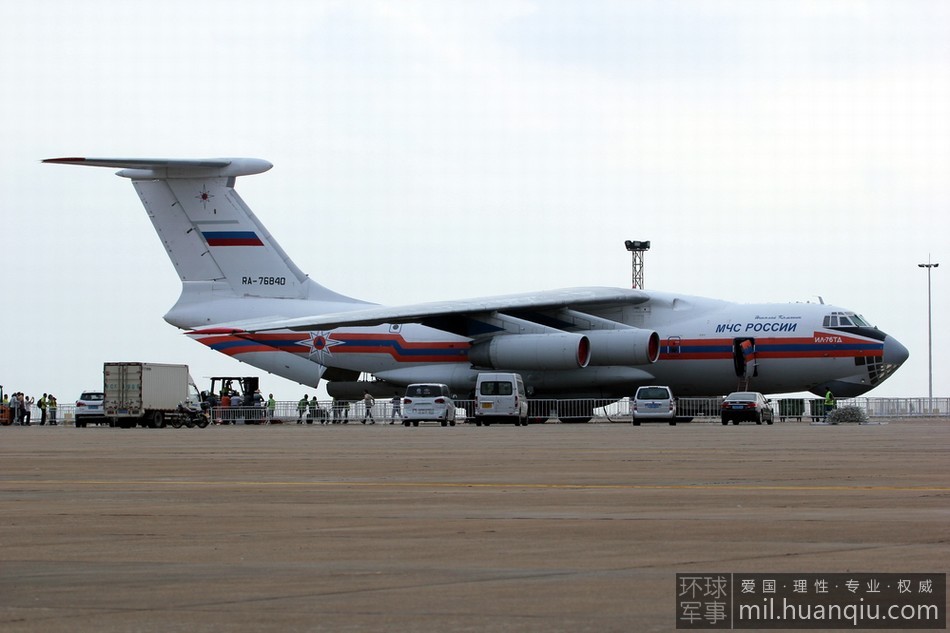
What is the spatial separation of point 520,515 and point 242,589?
11.4 feet

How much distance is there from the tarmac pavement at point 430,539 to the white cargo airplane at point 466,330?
87.7ft

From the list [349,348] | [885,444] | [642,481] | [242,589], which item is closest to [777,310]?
[349,348]

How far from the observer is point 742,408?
133 feet

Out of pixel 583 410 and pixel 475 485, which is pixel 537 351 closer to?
pixel 583 410

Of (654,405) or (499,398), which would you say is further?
(499,398)

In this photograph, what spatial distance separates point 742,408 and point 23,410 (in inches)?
1114

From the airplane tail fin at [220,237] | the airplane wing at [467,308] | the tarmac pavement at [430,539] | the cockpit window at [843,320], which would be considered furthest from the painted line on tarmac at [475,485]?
the airplane tail fin at [220,237]

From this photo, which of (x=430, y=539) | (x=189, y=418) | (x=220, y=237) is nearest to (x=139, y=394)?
(x=189, y=418)

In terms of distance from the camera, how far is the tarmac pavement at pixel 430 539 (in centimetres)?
504

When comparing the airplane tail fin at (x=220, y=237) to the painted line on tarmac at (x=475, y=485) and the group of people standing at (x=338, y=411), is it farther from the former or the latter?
the painted line on tarmac at (x=475, y=485)

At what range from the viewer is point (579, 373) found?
141 ft

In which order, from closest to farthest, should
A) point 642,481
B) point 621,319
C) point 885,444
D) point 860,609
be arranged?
1. point 860,609
2. point 642,481
3. point 885,444
4. point 621,319

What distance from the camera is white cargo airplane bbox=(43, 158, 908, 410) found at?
41.6 metres

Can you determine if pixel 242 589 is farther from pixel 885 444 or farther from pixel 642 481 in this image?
pixel 885 444
